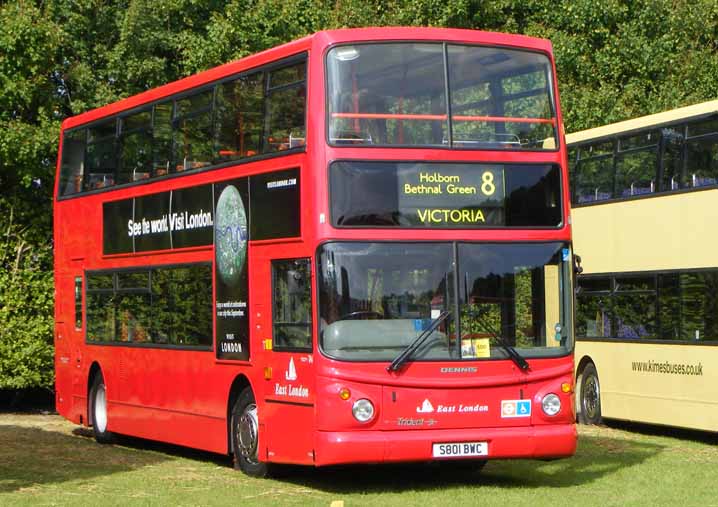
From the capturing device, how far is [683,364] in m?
21.2

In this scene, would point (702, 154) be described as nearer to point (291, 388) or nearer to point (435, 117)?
point (435, 117)

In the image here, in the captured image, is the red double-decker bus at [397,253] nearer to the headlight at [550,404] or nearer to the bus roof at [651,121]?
the headlight at [550,404]

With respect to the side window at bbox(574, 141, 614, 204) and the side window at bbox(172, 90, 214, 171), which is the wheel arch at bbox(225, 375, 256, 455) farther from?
the side window at bbox(574, 141, 614, 204)

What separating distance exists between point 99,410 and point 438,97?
8.72 meters

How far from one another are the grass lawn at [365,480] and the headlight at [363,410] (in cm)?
72

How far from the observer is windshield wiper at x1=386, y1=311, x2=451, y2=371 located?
1438 centimetres

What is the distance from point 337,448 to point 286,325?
1591 mm

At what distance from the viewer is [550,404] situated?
1497cm

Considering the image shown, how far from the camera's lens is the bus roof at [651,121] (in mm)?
20969

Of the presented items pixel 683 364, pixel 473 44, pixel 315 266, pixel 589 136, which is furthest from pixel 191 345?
pixel 589 136

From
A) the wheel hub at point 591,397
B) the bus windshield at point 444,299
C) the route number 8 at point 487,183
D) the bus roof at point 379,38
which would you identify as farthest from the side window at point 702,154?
the route number 8 at point 487,183

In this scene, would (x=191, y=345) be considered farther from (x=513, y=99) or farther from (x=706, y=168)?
(x=706, y=168)

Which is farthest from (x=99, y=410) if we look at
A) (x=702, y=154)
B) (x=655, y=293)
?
(x=702, y=154)

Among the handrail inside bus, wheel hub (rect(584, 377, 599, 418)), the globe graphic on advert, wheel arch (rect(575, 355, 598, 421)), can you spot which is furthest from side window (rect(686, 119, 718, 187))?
the globe graphic on advert
